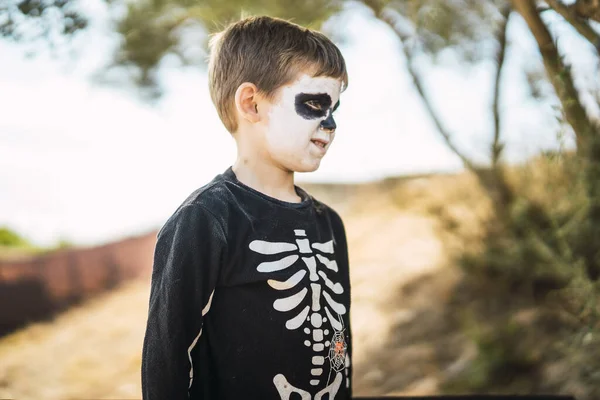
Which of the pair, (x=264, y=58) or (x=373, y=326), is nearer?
(x=264, y=58)

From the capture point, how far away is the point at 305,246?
1.42 meters

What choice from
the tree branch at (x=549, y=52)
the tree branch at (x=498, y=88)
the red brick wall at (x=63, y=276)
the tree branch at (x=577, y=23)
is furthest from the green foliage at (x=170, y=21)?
the red brick wall at (x=63, y=276)

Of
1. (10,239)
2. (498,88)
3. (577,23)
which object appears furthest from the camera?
(10,239)

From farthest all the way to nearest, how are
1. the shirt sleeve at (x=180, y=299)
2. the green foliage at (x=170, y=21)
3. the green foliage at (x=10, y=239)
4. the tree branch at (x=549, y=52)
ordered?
the green foliage at (x=10, y=239) < the green foliage at (x=170, y=21) < the tree branch at (x=549, y=52) < the shirt sleeve at (x=180, y=299)

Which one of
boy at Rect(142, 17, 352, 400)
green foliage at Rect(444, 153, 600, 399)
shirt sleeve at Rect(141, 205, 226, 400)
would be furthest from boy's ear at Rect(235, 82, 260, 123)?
green foliage at Rect(444, 153, 600, 399)

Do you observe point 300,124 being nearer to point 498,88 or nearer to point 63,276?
point 498,88

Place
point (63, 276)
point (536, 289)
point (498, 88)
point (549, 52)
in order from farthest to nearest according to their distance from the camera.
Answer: point (63, 276) → point (536, 289) → point (498, 88) → point (549, 52)

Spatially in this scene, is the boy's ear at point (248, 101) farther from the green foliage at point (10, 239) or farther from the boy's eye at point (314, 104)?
the green foliage at point (10, 239)

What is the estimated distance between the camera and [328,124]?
4.64 ft

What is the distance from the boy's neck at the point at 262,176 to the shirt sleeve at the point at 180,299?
166 millimetres

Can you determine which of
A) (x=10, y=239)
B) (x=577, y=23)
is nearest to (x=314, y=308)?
(x=577, y=23)

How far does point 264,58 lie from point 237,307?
0.58 meters

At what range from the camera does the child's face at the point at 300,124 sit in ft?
4.56

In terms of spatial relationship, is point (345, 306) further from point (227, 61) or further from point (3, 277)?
point (3, 277)
